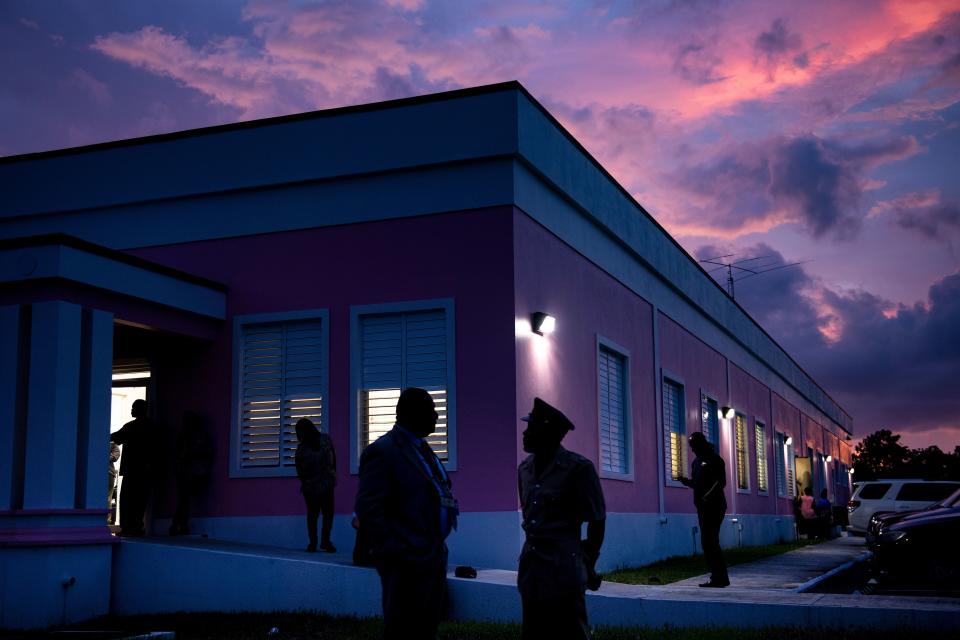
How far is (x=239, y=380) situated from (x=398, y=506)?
922 cm

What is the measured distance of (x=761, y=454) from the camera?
3128cm

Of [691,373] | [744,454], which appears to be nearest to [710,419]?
[691,373]

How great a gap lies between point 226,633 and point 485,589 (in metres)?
2.50

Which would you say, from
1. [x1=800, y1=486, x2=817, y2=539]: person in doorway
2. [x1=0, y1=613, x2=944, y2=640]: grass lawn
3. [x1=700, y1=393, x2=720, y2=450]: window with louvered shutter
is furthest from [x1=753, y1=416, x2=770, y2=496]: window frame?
[x1=0, y1=613, x2=944, y2=640]: grass lawn

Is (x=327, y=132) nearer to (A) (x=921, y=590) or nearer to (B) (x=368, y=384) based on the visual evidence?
(B) (x=368, y=384)

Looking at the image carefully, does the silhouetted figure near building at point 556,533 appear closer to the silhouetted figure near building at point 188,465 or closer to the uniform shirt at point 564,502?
the uniform shirt at point 564,502

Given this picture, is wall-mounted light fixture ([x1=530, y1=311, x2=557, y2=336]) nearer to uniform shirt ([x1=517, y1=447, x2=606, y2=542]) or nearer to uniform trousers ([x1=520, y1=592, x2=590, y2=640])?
uniform shirt ([x1=517, y1=447, x2=606, y2=542])

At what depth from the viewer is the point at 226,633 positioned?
10.0m

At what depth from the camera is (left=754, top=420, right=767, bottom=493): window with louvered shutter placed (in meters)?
30.3

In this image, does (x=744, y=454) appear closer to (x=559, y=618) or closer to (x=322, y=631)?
(x=322, y=631)

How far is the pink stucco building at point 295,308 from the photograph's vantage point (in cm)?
1172

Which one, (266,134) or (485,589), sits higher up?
(266,134)

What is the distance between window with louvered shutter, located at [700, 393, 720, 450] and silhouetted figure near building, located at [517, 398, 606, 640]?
57.0 feet

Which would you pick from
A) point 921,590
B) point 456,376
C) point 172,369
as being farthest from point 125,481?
point 921,590
